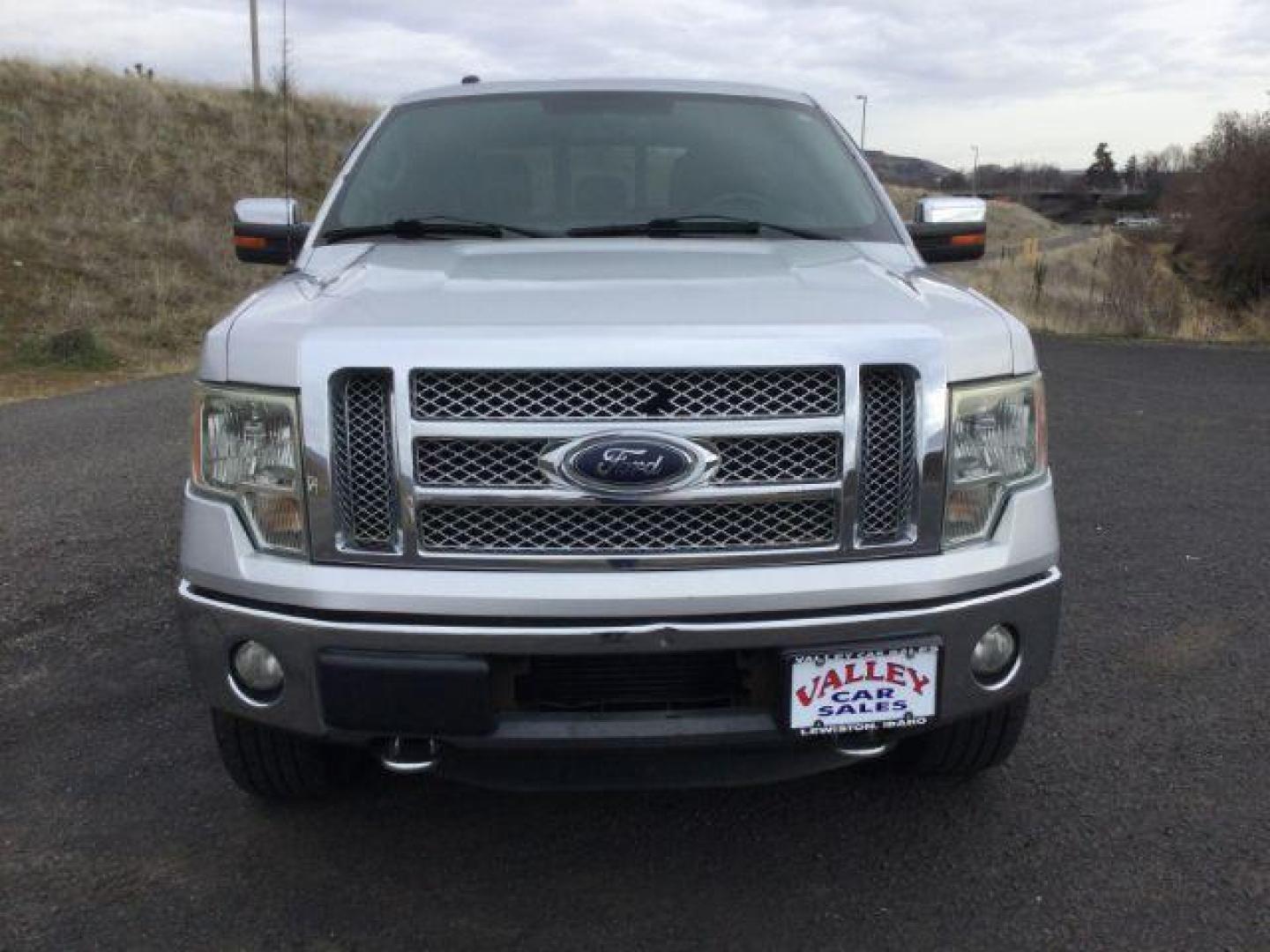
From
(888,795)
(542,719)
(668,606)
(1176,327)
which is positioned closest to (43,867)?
(542,719)

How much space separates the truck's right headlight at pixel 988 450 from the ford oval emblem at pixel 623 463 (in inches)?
22.0

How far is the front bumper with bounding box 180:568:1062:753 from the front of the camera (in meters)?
2.07

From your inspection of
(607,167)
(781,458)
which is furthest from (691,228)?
(781,458)

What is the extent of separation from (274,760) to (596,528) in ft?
3.39

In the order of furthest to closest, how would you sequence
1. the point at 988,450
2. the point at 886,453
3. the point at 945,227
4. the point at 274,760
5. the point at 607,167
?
the point at 945,227, the point at 607,167, the point at 274,760, the point at 988,450, the point at 886,453

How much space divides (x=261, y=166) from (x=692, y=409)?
24479 mm

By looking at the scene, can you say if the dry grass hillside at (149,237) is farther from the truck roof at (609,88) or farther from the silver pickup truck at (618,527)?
the silver pickup truck at (618,527)

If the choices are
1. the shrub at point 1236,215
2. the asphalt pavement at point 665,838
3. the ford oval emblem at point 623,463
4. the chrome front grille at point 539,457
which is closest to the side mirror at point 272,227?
the asphalt pavement at point 665,838

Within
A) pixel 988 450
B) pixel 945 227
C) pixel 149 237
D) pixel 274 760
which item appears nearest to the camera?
pixel 988 450

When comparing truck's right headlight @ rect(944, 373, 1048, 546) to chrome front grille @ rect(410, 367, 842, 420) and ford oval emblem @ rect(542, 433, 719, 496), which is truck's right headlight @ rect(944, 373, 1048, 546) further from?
ford oval emblem @ rect(542, 433, 719, 496)

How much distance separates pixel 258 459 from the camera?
2227 millimetres

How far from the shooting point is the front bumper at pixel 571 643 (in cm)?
207

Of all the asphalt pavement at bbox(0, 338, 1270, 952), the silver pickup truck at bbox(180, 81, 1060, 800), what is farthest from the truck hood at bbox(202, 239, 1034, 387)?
the asphalt pavement at bbox(0, 338, 1270, 952)

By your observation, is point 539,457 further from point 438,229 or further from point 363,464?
point 438,229
